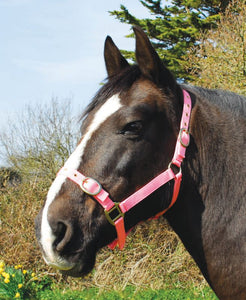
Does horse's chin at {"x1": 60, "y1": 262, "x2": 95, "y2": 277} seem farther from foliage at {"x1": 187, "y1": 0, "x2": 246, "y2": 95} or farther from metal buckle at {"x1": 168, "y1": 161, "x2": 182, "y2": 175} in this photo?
foliage at {"x1": 187, "y1": 0, "x2": 246, "y2": 95}

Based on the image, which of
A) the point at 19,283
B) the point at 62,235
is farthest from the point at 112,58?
the point at 19,283

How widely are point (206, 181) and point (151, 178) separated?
342mm

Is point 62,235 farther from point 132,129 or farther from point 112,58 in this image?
point 112,58

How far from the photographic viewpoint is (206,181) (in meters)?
1.87

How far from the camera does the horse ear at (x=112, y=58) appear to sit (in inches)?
87.7

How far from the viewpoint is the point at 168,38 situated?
58.6 feet

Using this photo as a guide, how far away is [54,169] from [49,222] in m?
8.48

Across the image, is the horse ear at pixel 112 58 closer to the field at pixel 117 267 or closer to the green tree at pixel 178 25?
the field at pixel 117 267

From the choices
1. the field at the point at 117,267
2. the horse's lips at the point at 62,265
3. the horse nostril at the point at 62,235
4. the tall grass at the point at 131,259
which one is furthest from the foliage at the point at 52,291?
the horse nostril at the point at 62,235

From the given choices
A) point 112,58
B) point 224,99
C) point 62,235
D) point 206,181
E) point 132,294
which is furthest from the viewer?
point 132,294

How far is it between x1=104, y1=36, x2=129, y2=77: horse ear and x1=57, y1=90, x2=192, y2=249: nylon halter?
59 centimetres

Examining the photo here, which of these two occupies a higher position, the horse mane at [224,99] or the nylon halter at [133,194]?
the horse mane at [224,99]

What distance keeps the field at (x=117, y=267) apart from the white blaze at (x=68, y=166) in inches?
180

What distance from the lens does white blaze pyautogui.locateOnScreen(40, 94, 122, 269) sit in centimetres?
158
